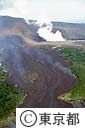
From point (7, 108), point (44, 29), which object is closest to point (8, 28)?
point (44, 29)

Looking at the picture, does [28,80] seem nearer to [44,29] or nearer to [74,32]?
[44,29]

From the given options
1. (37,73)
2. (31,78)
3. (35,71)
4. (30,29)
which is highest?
(30,29)

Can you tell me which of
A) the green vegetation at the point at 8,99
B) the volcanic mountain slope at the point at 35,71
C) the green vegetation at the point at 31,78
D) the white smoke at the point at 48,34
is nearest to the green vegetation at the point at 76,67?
the volcanic mountain slope at the point at 35,71

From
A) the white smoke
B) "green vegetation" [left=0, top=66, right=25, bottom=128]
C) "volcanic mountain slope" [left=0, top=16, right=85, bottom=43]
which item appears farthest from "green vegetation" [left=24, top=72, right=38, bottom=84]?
the white smoke

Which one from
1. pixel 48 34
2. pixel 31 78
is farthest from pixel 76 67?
pixel 48 34

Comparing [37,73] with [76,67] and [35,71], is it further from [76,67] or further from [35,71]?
[76,67]

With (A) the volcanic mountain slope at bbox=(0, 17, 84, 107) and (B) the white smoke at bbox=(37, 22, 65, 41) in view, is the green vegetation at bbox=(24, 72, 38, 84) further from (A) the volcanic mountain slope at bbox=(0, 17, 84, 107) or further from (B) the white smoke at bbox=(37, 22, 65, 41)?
(B) the white smoke at bbox=(37, 22, 65, 41)
